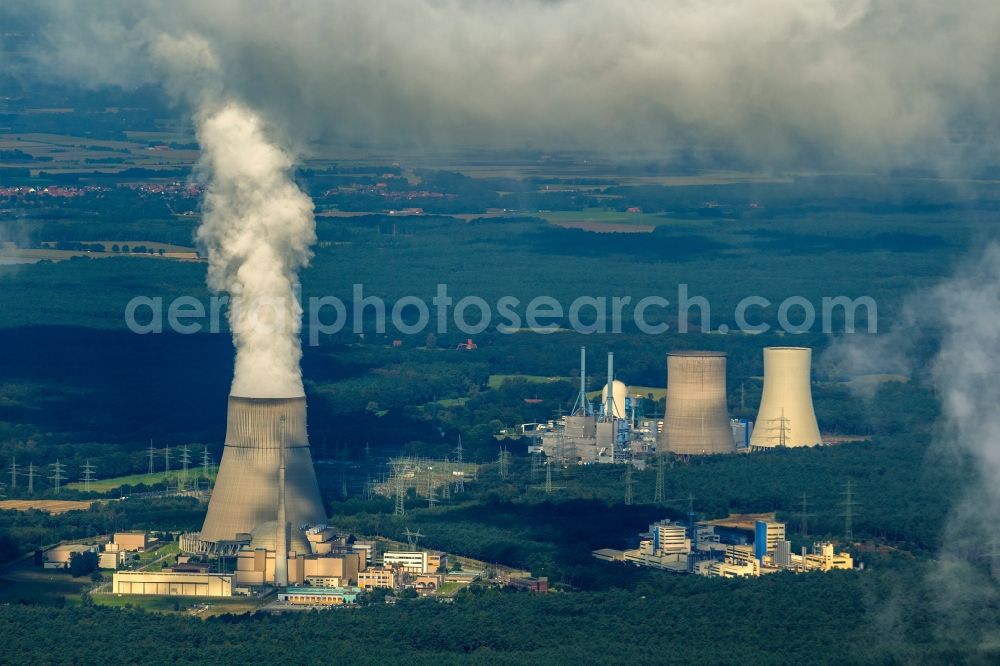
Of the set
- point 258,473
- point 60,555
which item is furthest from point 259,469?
point 60,555

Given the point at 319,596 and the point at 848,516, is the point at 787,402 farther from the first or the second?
the point at 319,596

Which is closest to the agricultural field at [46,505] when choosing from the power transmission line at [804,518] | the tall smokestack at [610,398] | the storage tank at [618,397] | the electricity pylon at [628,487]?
the electricity pylon at [628,487]

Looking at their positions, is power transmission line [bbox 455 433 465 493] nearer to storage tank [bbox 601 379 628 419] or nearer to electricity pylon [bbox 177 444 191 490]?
storage tank [bbox 601 379 628 419]

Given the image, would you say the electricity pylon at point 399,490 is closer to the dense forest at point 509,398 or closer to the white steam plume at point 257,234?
the dense forest at point 509,398

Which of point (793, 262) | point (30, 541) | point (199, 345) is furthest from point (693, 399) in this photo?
point (793, 262)

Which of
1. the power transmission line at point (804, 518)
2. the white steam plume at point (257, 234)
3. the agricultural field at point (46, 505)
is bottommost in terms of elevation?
the power transmission line at point (804, 518)

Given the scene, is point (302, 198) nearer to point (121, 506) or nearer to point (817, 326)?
point (121, 506)
